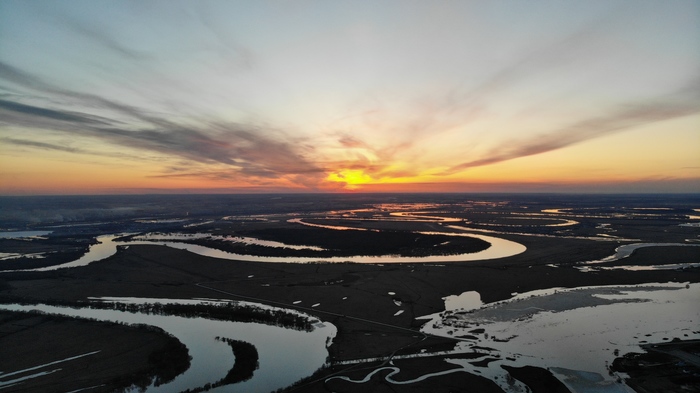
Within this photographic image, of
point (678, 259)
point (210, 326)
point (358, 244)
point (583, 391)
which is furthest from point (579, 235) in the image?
point (210, 326)

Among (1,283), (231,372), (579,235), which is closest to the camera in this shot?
(231,372)

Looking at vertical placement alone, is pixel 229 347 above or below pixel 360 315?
below

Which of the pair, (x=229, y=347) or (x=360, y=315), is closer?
(x=229, y=347)

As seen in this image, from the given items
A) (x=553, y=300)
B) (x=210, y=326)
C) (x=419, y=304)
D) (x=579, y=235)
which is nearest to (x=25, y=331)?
(x=210, y=326)

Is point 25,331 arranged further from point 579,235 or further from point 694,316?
point 579,235

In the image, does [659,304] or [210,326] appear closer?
[210,326]

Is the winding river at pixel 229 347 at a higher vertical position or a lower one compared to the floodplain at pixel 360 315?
lower

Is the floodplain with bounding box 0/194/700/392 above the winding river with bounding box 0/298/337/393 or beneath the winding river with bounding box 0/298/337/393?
above

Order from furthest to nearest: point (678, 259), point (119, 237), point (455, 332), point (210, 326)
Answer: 1. point (119, 237)
2. point (678, 259)
3. point (210, 326)
4. point (455, 332)

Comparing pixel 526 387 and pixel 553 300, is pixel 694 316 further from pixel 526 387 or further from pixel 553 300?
pixel 526 387
